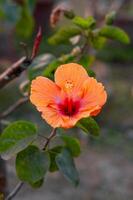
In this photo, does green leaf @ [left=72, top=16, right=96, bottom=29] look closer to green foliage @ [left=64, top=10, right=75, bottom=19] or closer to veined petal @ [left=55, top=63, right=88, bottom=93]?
green foliage @ [left=64, top=10, right=75, bottom=19]

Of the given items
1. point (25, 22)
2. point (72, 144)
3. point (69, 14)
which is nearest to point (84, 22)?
point (69, 14)

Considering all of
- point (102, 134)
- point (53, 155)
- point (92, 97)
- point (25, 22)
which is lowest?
point (102, 134)

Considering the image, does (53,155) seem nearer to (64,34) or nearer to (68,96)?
(68,96)

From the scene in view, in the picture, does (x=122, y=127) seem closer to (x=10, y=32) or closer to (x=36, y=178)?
(x=10, y=32)

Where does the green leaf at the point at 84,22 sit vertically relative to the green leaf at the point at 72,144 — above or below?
above

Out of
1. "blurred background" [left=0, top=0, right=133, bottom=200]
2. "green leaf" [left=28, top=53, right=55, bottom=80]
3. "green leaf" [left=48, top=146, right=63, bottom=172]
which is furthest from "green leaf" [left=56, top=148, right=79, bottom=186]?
"blurred background" [left=0, top=0, right=133, bottom=200]

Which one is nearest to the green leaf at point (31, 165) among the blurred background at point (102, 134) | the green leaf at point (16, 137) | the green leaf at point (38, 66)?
the green leaf at point (16, 137)

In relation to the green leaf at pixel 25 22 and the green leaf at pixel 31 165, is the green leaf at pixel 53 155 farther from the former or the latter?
the green leaf at pixel 25 22
